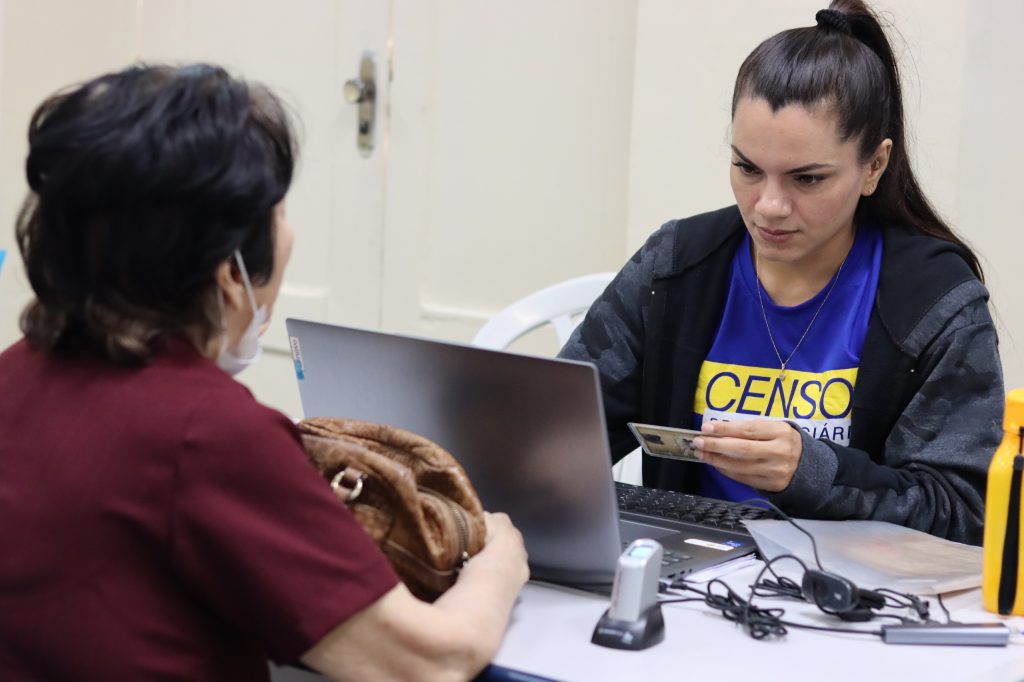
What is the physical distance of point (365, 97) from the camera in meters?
3.74

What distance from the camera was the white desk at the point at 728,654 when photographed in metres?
1.15

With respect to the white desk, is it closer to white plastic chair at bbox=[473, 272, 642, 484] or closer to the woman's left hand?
the woman's left hand

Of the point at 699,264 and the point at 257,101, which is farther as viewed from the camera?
the point at 699,264

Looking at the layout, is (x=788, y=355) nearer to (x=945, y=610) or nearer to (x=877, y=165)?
(x=877, y=165)

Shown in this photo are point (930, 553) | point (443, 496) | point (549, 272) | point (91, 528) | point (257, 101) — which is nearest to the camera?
point (91, 528)

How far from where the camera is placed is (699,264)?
1979 mm

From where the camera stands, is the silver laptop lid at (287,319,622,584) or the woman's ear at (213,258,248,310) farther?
the silver laptop lid at (287,319,622,584)

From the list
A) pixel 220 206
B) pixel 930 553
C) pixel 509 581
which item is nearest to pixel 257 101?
pixel 220 206

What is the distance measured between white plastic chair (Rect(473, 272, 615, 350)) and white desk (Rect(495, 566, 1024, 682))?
1.13 metres

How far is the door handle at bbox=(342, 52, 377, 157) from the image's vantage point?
373cm

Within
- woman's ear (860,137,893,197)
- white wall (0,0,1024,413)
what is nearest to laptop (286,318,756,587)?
woman's ear (860,137,893,197)

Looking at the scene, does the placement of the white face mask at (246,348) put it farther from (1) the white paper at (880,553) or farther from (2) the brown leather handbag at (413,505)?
(1) the white paper at (880,553)

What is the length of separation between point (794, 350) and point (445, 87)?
193 cm

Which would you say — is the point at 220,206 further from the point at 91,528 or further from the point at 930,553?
the point at 930,553
